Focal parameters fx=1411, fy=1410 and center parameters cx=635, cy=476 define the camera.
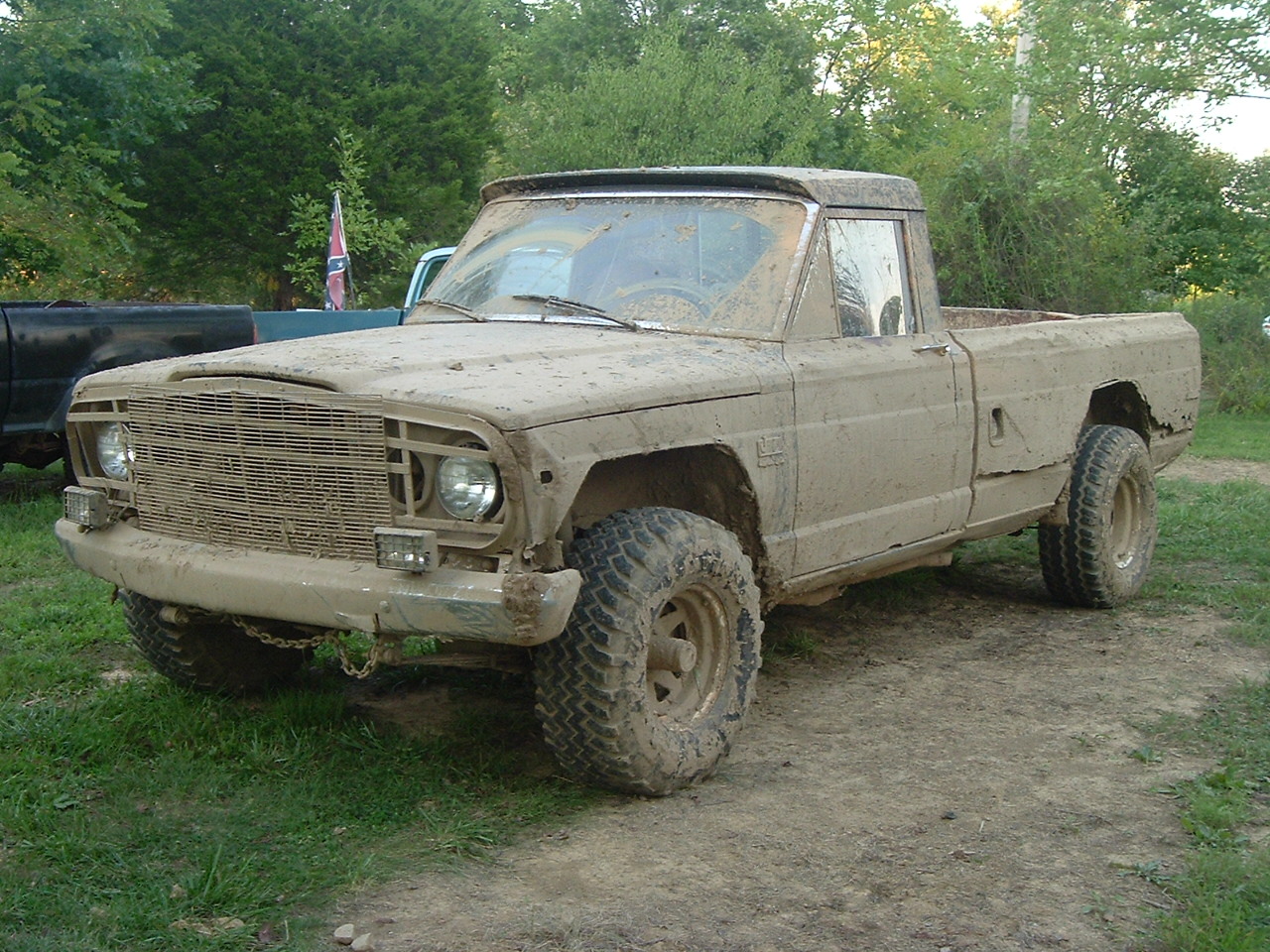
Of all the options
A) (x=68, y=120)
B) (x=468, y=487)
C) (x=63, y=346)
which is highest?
(x=68, y=120)

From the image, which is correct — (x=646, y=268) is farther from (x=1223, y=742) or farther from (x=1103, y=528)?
(x=1103, y=528)

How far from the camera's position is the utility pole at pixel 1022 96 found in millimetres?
19391

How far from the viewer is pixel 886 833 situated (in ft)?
13.9

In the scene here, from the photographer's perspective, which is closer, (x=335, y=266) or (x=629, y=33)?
(x=335, y=266)

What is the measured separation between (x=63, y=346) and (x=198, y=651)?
16.1ft

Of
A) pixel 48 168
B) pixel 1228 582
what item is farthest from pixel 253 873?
pixel 48 168

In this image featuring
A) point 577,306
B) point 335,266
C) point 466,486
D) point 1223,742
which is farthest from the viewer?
point 335,266

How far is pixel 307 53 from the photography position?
70.1 ft

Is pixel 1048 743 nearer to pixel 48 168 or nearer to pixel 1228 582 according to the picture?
pixel 1228 582

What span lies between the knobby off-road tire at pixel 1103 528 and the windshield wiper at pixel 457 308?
3.15 metres

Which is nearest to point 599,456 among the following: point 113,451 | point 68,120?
point 113,451

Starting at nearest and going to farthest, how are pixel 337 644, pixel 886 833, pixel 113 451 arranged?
pixel 886 833
pixel 337 644
pixel 113 451

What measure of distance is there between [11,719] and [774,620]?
3.42 metres

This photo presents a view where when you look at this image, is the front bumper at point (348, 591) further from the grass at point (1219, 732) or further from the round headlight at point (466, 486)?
the grass at point (1219, 732)
